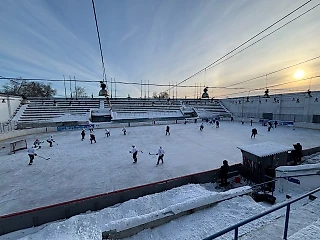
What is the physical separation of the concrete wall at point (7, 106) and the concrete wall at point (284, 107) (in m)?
52.3

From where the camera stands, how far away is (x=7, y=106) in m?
29.4

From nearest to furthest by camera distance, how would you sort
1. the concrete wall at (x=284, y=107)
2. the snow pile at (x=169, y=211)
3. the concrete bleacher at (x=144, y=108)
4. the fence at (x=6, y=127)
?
1. the snow pile at (x=169, y=211)
2. the fence at (x=6, y=127)
3. the concrete wall at (x=284, y=107)
4. the concrete bleacher at (x=144, y=108)

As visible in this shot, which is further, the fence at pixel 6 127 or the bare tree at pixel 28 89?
the bare tree at pixel 28 89

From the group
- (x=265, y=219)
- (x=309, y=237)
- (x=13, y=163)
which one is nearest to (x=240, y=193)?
(x=265, y=219)

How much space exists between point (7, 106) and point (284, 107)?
5372 centimetres

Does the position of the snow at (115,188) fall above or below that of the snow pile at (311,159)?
below

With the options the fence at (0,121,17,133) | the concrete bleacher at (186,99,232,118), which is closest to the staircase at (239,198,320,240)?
the fence at (0,121,17,133)

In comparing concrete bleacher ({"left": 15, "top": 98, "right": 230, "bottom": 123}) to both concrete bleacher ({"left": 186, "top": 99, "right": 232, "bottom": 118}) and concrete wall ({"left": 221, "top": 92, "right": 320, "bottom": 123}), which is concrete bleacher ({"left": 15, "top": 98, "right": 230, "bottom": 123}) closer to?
concrete bleacher ({"left": 186, "top": 99, "right": 232, "bottom": 118})

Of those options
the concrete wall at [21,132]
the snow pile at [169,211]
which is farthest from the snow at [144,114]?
the snow pile at [169,211]

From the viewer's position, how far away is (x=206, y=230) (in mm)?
4070

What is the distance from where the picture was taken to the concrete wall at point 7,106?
2773cm

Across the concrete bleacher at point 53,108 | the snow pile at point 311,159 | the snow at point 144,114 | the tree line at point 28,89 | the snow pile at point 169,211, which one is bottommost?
the snow pile at point 311,159

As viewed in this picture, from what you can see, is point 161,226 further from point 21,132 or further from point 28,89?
point 28,89

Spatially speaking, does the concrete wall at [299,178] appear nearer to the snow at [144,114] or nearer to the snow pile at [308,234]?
the snow pile at [308,234]
